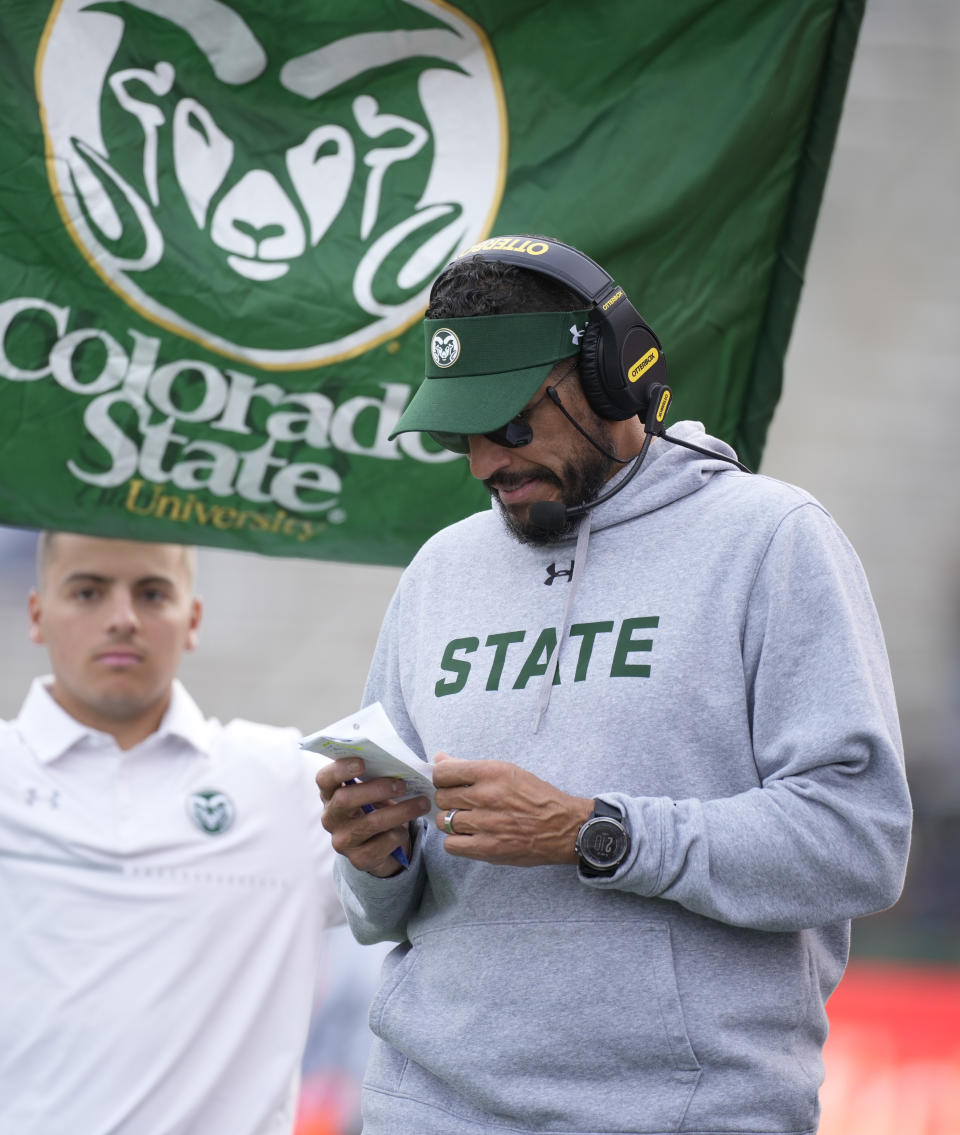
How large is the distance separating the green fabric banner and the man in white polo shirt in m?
0.50

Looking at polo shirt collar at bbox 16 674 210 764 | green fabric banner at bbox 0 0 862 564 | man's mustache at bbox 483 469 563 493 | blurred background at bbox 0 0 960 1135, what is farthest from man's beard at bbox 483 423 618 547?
blurred background at bbox 0 0 960 1135

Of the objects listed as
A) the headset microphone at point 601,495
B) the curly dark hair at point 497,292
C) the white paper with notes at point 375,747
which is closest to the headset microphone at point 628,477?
the headset microphone at point 601,495

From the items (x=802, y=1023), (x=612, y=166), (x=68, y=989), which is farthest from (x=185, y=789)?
(x=802, y=1023)

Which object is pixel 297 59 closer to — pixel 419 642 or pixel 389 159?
pixel 389 159

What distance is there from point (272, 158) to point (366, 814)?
1.24 meters

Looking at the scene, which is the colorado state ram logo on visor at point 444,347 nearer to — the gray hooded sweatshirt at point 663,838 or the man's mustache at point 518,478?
the man's mustache at point 518,478

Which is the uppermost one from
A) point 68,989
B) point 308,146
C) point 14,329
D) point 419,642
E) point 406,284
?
point 308,146

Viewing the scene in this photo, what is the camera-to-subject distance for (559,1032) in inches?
62.9

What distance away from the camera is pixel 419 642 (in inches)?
75.3

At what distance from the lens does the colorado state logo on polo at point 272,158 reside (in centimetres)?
251

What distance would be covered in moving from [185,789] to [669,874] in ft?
4.97

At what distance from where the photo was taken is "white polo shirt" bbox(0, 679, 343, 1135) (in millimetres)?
2602

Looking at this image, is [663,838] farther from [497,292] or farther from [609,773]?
[497,292]

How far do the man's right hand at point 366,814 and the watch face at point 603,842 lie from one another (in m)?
0.24
